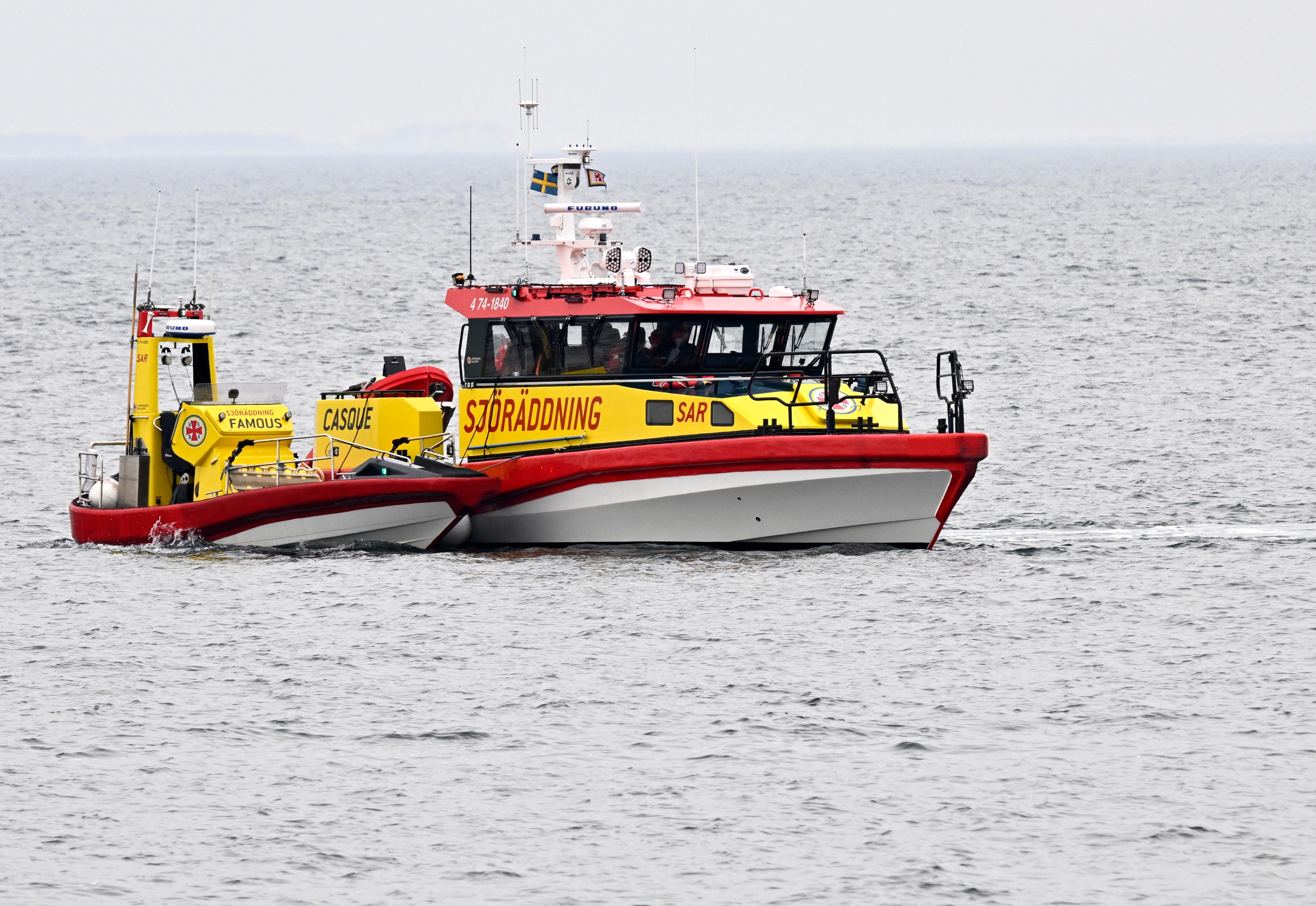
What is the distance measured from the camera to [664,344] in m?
20.7

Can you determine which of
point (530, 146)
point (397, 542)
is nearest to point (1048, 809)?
point (397, 542)

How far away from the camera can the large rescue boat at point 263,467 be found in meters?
20.7

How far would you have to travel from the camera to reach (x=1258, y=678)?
15.9m

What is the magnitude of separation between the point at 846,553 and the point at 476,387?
4.58m

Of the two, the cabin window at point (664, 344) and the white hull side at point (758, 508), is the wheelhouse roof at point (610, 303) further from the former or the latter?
the white hull side at point (758, 508)

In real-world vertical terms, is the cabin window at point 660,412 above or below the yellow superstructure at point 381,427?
above

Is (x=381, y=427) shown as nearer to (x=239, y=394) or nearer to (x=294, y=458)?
(x=294, y=458)

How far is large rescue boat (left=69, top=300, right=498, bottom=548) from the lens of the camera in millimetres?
20703

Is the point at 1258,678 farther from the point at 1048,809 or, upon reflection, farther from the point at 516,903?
the point at 516,903

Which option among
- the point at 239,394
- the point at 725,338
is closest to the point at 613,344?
the point at 725,338

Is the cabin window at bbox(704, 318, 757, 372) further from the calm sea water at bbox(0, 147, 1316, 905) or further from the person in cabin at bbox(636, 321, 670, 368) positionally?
the calm sea water at bbox(0, 147, 1316, 905)

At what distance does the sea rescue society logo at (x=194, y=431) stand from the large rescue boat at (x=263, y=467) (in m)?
0.01

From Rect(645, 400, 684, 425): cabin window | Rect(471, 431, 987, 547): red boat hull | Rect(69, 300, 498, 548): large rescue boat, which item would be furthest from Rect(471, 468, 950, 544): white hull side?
Rect(69, 300, 498, 548): large rescue boat

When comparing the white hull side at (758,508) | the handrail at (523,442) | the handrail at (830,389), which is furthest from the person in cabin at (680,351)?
the white hull side at (758,508)
